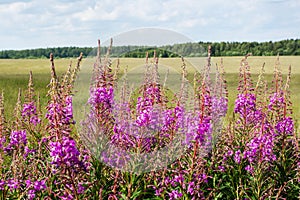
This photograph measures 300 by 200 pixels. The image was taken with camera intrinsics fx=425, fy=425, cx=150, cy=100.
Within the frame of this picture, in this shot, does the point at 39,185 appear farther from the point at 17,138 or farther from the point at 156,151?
the point at 17,138

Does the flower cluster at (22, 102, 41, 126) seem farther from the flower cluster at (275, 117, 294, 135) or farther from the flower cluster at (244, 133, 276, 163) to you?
the flower cluster at (275, 117, 294, 135)

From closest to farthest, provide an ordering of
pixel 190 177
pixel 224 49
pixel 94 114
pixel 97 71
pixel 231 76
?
pixel 190 177, pixel 94 114, pixel 97 71, pixel 231 76, pixel 224 49

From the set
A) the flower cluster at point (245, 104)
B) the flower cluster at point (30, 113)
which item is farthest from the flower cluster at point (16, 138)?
the flower cluster at point (245, 104)

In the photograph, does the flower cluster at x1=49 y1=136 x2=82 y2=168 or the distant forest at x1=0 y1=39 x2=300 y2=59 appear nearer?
the flower cluster at x1=49 y1=136 x2=82 y2=168

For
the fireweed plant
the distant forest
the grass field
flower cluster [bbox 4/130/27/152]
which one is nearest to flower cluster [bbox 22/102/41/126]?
flower cluster [bbox 4/130/27/152]

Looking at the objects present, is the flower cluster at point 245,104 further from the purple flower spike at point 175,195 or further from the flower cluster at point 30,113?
the flower cluster at point 30,113

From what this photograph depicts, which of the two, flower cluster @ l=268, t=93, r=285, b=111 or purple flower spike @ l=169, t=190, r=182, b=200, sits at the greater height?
flower cluster @ l=268, t=93, r=285, b=111

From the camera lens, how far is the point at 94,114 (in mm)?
4777

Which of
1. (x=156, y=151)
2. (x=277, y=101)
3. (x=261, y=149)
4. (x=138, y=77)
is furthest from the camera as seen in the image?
(x=138, y=77)

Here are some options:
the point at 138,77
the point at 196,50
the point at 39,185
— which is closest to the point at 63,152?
the point at 39,185

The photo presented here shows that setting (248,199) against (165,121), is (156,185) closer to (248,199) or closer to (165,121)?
(165,121)

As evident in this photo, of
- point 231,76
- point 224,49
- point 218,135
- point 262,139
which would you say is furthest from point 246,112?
point 224,49

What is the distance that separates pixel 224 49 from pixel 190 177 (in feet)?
180

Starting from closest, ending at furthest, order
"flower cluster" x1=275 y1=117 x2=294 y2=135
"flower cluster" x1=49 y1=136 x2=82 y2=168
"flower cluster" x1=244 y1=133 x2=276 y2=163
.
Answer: "flower cluster" x1=49 y1=136 x2=82 y2=168
"flower cluster" x1=244 y1=133 x2=276 y2=163
"flower cluster" x1=275 y1=117 x2=294 y2=135
